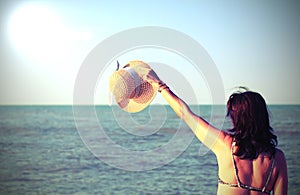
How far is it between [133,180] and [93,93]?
4275 millimetres

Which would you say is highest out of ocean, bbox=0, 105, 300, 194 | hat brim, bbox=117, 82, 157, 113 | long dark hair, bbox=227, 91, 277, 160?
hat brim, bbox=117, 82, 157, 113

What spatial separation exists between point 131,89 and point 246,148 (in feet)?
1.28

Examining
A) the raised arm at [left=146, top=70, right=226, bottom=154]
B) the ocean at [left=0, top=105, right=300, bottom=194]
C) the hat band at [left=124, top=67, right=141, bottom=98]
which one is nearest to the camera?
the raised arm at [left=146, top=70, right=226, bottom=154]

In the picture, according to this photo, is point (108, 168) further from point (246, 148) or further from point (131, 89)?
point (246, 148)

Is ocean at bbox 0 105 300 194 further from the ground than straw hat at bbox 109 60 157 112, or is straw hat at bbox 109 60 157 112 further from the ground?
straw hat at bbox 109 60 157 112

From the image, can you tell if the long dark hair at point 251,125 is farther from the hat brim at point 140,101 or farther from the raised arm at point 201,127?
the hat brim at point 140,101

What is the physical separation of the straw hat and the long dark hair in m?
0.24

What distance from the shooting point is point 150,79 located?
3.61ft

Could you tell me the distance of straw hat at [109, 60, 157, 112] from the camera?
118cm


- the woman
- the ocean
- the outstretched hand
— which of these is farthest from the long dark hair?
the ocean

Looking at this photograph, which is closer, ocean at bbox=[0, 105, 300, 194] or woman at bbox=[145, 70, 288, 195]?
woman at bbox=[145, 70, 288, 195]

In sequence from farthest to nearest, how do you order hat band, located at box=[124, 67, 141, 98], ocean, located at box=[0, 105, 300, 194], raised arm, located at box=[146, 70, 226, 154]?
ocean, located at box=[0, 105, 300, 194] → hat band, located at box=[124, 67, 141, 98] → raised arm, located at box=[146, 70, 226, 154]

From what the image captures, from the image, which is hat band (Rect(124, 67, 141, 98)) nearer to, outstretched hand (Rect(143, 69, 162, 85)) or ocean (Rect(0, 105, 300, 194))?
outstretched hand (Rect(143, 69, 162, 85))

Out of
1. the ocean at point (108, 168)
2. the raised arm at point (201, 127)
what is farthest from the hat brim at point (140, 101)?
the ocean at point (108, 168)
